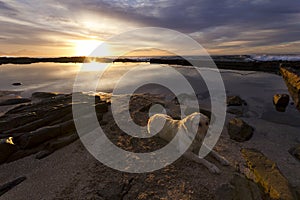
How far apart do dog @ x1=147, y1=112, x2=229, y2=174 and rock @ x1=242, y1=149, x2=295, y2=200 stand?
787mm

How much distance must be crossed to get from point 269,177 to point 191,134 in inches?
87.7

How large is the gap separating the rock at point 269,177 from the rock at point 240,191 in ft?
0.78

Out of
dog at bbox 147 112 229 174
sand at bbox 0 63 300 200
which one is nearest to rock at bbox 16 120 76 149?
sand at bbox 0 63 300 200

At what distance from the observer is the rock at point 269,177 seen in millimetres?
4047

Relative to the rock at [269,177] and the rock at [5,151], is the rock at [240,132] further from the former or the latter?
the rock at [5,151]

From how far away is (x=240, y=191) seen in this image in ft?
14.1

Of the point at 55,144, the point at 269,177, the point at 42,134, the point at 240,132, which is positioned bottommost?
the point at 240,132

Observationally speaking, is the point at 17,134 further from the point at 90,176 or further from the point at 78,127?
the point at 90,176

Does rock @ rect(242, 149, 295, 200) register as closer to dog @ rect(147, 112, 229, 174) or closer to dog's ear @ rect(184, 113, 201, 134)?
dog @ rect(147, 112, 229, 174)

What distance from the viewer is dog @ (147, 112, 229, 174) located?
5.64m

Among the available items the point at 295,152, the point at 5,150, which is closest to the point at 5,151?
the point at 5,150

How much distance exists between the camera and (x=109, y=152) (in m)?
6.59

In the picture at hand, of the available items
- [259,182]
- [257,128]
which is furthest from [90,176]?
[257,128]

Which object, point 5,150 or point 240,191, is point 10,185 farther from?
point 240,191
